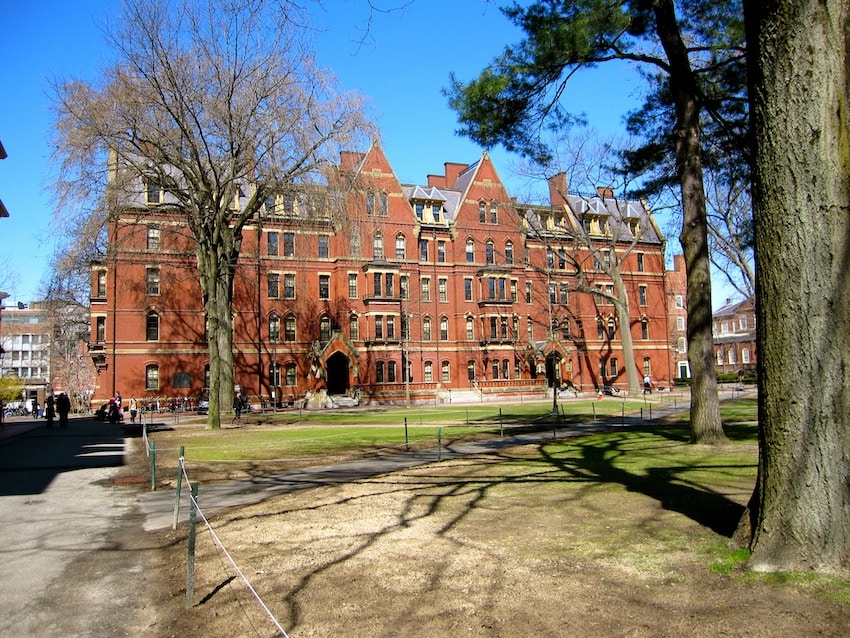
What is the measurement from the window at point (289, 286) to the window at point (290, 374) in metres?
5.79

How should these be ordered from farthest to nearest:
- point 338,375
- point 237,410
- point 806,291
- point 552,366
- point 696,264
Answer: point 552,366 → point 338,375 → point 237,410 → point 696,264 → point 806,291

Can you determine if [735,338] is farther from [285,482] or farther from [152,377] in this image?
[285,482]

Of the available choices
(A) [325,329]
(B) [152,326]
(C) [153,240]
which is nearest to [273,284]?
(A) [325,329]

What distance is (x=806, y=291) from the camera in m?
6.32

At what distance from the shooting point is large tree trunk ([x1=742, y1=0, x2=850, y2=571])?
20.3 feet

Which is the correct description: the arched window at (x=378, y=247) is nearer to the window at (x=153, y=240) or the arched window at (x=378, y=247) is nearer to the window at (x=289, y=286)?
the window at (x=289, y=286)

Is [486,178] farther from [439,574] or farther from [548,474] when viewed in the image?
[439,574]

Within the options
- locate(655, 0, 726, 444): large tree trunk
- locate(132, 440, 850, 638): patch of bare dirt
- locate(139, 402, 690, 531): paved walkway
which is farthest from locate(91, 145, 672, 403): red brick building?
locate(132, 440, 850, 638): patch of bare dirt

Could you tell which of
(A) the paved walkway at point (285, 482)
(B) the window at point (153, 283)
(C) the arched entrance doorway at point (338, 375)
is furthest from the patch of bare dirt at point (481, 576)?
(C) the arched entrance doorway at point (338, 375)

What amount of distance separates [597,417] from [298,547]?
25913 mm

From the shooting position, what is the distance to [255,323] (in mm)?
52594

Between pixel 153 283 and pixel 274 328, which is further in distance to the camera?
pixel 274 328

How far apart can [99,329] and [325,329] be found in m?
17.6

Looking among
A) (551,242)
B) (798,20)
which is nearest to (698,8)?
(798,20)
